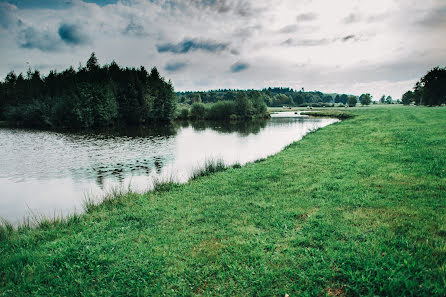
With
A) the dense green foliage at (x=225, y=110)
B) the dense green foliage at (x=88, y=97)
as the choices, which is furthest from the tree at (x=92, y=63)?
the dense green foliage at (x=225, y=110)

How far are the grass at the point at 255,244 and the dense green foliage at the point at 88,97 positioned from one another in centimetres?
5719

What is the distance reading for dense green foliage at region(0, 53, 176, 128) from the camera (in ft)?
190

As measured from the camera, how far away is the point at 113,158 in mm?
24609

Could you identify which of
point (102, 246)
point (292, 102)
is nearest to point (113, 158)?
point (102, 246)

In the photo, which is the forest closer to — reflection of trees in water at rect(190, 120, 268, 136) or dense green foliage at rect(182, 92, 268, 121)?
dense green foliage at rect(182, 92, 268, 121)

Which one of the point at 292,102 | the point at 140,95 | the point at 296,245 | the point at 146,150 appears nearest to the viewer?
the point at 296,245

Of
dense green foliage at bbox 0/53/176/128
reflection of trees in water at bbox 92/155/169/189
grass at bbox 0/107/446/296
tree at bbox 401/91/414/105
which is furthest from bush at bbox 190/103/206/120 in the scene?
tree at bbox 401/91/414/105

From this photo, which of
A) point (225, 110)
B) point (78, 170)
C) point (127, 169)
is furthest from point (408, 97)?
point (78, 170)

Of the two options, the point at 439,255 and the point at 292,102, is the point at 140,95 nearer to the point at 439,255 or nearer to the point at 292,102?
the point at 439,255

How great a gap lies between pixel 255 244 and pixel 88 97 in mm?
63548

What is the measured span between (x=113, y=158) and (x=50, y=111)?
162 ft

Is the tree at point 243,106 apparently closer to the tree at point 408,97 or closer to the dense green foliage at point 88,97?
the dense green foliage at point 88,97

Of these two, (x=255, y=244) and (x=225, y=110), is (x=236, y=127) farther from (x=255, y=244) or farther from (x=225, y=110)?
(x=255, y=244)

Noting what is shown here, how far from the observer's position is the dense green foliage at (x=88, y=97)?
57.9 meters
